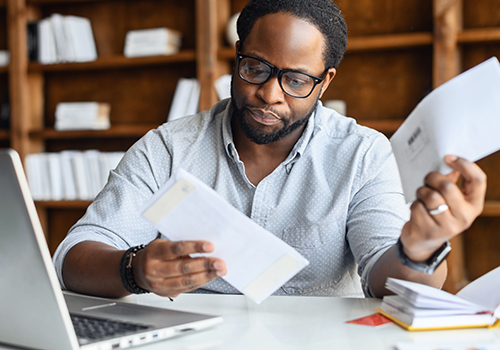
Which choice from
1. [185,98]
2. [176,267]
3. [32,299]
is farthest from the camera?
[185,98]

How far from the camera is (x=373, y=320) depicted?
2.83ft

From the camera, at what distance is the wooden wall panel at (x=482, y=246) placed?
2.51 m

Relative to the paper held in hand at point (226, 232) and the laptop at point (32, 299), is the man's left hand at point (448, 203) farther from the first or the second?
the laptop at point (32, 299)

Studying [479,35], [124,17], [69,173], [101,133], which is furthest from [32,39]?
[479,35]

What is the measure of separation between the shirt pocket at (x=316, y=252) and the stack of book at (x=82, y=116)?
6.52 ft

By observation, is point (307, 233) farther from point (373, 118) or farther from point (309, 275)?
point (373, 118)

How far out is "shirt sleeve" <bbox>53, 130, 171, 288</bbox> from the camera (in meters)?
1.21

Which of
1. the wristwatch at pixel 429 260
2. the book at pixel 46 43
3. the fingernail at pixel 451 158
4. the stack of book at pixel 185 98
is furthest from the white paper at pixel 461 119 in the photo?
the book at pixel 46 43

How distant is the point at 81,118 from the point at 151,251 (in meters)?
2.29

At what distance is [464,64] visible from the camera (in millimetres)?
2514

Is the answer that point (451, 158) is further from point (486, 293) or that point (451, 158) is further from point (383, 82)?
point (383, 82)

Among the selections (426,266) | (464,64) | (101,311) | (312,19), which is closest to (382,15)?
(464,64)

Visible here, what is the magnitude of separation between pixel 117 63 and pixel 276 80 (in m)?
1.86

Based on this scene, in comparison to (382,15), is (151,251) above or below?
below
